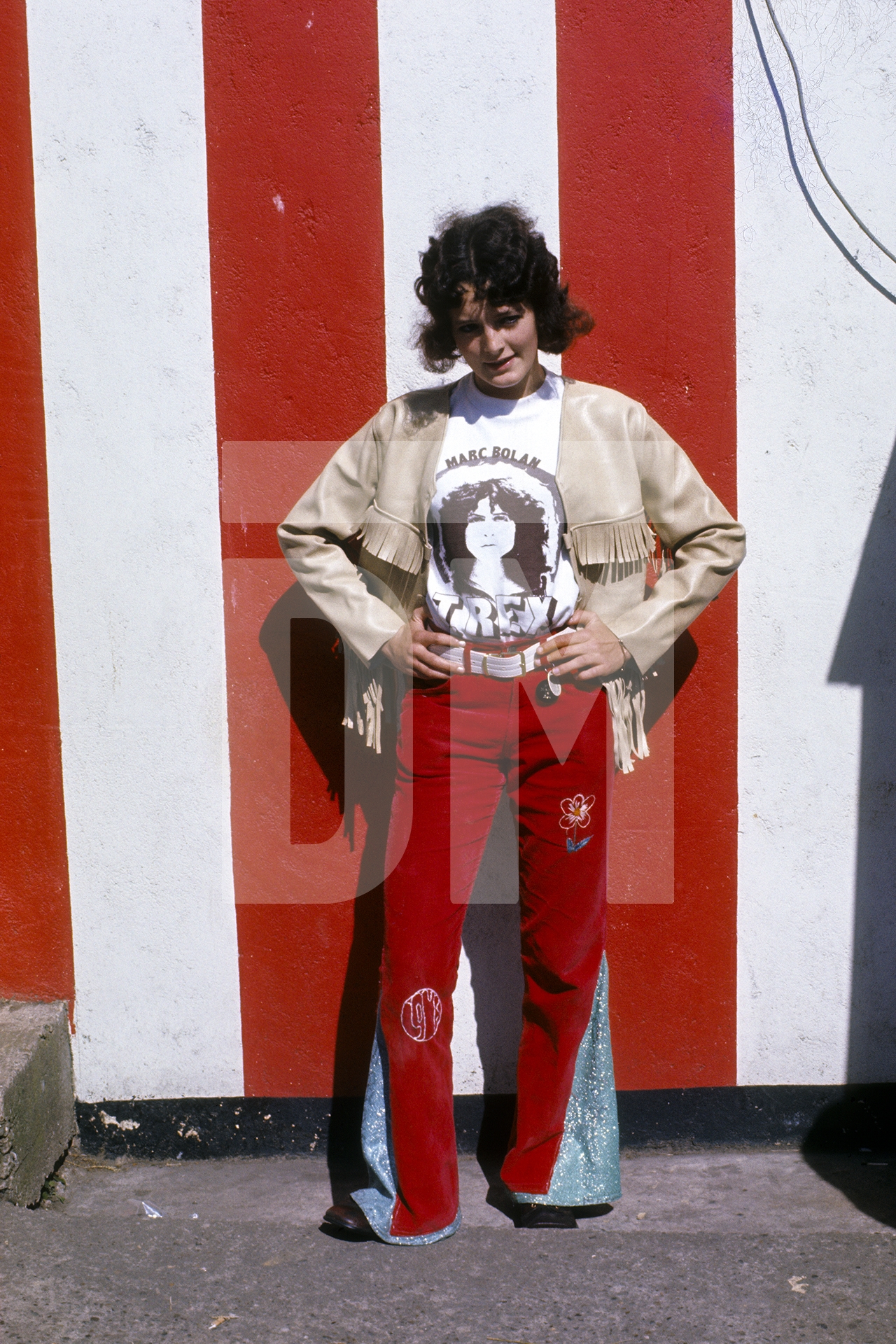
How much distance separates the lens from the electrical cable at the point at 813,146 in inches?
101

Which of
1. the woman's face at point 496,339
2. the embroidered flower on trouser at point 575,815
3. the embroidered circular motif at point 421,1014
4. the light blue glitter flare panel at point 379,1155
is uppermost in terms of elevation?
the woman's face at point 496,339

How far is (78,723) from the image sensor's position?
2760 millimetres

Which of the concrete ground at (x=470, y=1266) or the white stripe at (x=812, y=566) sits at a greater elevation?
the white stripe at (x=812, y=566)

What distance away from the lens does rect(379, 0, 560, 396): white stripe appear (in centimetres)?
258

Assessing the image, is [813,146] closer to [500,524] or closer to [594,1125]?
[500,524]

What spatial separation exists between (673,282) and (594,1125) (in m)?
1.91

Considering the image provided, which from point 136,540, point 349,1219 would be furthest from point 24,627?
point 349,1219

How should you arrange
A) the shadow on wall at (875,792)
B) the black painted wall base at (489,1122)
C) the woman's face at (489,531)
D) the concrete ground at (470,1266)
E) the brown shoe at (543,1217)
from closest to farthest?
the concrete ground at (470,1266) → the woman's face at (489,531) → the brown shoe at (543,1217) → the shadow on wall at (875,792) → the black painted wall base at (489,1122)

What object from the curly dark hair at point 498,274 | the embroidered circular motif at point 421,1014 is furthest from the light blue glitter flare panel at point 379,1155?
the curly dark hair at point 498,274

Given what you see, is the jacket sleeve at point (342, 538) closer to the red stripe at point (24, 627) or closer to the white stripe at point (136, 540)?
the white stripe at point (136, 540)

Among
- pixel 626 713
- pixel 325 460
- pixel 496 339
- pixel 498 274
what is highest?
pixel 498 274

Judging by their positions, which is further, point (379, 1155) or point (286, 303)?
point (286, 303)

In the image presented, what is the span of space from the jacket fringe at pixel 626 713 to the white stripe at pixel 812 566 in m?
0.34

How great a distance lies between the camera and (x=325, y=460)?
2691mm
